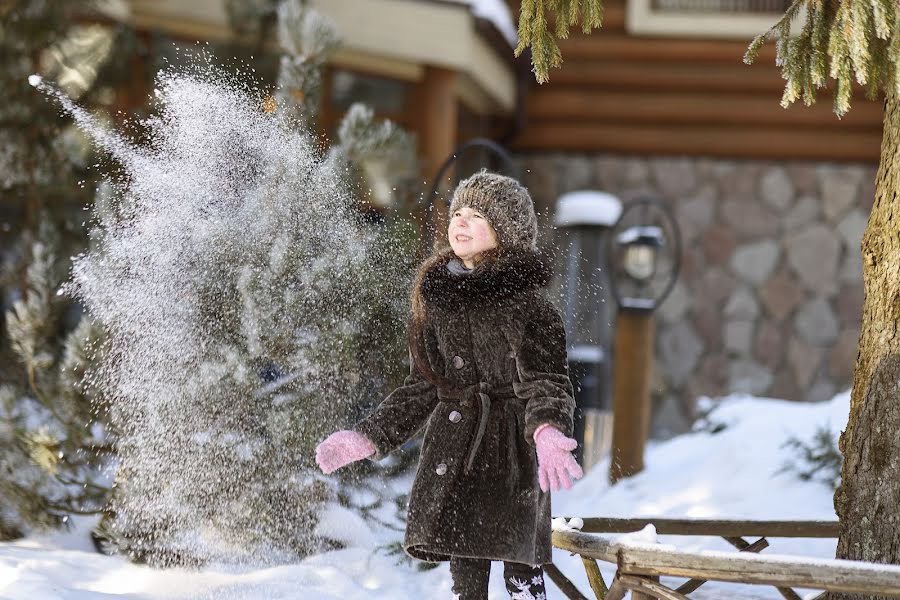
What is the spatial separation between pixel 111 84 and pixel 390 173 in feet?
5.75

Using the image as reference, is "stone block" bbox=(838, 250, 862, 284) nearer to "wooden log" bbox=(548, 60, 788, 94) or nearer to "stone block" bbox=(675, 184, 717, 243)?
"stone block" bbox=(675, 184, 717, 243)

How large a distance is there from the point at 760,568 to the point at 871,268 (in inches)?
38.5

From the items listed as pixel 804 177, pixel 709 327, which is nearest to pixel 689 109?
pixel 804 177

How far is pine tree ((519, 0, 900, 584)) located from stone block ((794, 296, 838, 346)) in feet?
22.0

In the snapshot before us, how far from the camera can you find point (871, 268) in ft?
9.41

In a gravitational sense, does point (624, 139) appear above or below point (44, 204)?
above

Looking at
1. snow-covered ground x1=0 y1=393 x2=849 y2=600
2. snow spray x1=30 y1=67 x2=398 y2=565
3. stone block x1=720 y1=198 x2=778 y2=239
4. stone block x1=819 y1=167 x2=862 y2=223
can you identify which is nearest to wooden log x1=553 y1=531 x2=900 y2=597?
snow-covered ground x1=0 y1=393 x2=849 y2=600

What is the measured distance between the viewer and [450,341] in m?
2.76

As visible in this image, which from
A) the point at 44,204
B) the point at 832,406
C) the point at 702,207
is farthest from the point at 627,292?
the point at 44,204

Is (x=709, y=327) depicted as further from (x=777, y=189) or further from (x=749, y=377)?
(x=777, y=189)

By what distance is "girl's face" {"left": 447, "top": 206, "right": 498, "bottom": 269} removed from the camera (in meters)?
2.74

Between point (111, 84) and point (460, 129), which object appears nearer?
point (111, 84)

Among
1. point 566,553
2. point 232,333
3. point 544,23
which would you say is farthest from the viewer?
point 566,553

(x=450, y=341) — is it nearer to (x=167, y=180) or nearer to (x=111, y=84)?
(x=167, y=180)
